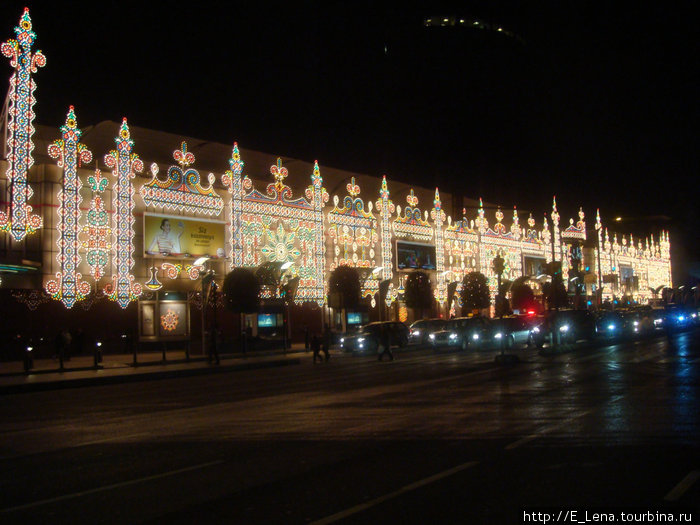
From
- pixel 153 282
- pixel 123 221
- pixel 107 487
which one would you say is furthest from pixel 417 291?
A: pixel 107 487

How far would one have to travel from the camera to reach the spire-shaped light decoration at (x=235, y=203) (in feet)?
145

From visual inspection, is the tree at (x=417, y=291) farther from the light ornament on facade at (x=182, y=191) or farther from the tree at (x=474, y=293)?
the light ornament on facade at (x=182, y=191)

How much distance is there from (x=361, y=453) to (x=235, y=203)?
36509 mm

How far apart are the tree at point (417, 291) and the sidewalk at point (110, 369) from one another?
16.4 meters

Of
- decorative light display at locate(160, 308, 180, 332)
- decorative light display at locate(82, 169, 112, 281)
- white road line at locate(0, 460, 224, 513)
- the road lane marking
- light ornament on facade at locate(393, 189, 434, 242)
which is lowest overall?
white road line at locate(0, 460, 224, 513)

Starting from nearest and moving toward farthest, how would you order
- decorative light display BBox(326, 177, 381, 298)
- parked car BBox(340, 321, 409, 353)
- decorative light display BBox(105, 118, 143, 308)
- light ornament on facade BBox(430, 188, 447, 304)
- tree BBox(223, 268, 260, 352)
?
parked car BBox(340, 321, 409, 353), decorative light display BBox(105, 118, 143, 308), tree BBox(223, 268, 260, 352), decorative light display BBox(326, 177, 381, 298), light ornament on facade BBox(430, 188, 447, 304)

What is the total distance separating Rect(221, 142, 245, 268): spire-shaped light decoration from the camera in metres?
44.3

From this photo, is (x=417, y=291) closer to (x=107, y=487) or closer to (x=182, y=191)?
(x=182, y=191)

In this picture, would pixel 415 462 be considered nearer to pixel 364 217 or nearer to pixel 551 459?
pixel 551 459

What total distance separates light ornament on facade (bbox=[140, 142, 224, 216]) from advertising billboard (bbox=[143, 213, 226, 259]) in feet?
2.39

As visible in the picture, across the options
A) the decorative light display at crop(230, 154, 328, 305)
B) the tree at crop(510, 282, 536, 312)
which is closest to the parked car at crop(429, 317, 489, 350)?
the decorative light display at crop(230, 154, 328, 305)

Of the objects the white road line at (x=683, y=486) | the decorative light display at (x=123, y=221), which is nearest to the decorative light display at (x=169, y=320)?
the decorative light display at (x=123, y=221)

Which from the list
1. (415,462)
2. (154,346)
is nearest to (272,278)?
(154,346)

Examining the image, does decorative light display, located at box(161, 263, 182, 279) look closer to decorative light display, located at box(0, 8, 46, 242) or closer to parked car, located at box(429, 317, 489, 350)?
decorative light display, located at box(0, 8, 46, 242)
